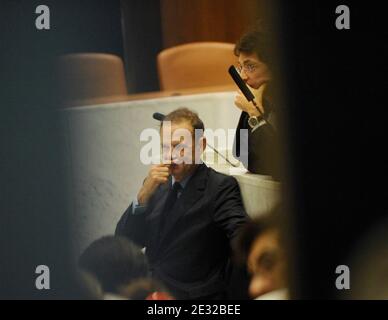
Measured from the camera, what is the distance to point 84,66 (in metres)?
1.78

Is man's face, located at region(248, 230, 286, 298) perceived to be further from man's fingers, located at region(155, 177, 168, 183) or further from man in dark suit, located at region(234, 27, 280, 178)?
man's fingers, located at region(155, 177, 168, 183)

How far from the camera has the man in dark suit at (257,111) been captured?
68.3 inches

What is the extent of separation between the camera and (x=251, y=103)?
5.72 ft

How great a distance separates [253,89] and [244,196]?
310mm

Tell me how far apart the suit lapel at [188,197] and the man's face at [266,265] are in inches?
8.4

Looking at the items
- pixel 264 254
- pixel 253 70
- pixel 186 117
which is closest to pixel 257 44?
pixel 253 70

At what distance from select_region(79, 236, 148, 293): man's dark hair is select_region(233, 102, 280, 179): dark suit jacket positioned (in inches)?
16.2

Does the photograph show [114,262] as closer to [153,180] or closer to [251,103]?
[153,180]

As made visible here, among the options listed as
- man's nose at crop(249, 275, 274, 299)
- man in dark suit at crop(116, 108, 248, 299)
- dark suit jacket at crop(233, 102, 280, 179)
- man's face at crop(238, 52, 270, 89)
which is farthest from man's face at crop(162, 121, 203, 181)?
man's nose at crop(249, 275, 274, 299)

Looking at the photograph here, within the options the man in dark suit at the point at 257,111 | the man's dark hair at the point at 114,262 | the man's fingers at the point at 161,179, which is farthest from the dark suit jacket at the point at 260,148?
the man's dark hair at the point at 114,262

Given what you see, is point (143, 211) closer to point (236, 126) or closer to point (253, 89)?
point (236, 126)

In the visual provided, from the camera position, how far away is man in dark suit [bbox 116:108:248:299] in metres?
1.73

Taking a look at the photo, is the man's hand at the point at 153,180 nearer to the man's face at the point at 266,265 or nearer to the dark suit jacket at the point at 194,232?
the dark suit jacket at the point at 194,232

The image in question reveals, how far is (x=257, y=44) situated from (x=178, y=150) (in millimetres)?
381
